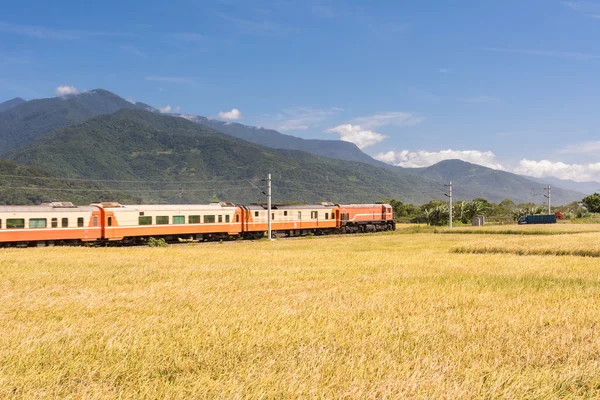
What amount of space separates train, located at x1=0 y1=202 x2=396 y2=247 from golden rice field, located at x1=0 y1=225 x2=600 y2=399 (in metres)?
29.2

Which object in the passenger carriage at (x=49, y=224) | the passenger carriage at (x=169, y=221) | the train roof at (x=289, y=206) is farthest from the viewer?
the train roof at (x=289, y=206)

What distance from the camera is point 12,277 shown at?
20.0m

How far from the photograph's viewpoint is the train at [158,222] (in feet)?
147

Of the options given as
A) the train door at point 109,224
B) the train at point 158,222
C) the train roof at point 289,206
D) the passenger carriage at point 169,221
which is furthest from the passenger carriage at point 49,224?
the train roof at point 289,206

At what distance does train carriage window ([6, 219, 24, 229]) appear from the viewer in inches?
1710

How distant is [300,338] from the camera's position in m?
Result: 9.20

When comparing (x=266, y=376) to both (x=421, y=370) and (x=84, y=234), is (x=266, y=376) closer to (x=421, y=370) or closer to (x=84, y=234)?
(x=421, y=370)

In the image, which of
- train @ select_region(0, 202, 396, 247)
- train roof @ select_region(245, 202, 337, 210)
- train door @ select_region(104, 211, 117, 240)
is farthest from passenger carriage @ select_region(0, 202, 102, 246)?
A: train roof @ select_region(245, 202, 337, 210)

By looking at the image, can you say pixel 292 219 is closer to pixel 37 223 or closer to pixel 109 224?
pixel 109 224

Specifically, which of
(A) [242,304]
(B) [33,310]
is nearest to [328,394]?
(A) [242,304]

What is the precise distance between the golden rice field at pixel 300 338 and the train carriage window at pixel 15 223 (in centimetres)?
2865

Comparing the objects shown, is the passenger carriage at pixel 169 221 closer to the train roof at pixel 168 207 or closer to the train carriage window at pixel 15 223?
the train roof at pixel 168 207

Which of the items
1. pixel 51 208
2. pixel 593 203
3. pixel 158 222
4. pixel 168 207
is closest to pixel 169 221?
pixel 158 222

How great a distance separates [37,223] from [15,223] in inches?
70.7
